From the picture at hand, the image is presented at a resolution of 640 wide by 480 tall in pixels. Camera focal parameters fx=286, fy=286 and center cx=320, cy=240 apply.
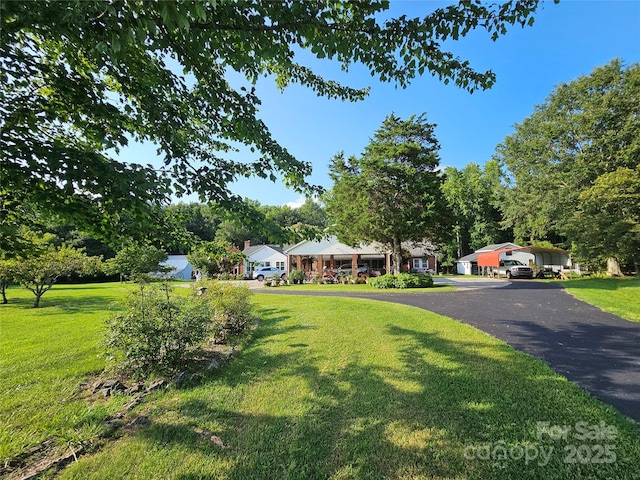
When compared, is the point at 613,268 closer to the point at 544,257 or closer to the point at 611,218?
the point at 544,257

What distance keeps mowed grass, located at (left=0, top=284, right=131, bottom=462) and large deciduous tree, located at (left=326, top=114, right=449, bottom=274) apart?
13.9 m

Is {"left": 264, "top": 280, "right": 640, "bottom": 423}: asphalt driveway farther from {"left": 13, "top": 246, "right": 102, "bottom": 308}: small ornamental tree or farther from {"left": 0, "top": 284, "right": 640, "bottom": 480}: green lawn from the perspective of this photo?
{"left": 13, "top": 246, "right": 102, "bottom": 308}: small ornamental tree

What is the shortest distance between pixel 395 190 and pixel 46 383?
18.3m

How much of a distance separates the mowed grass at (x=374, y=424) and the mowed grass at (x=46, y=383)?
71 cm

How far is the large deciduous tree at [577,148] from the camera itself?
20234 mm

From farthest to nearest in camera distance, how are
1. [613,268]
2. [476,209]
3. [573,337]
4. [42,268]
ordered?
[476,209], [613,268], [42,268], [573,337]

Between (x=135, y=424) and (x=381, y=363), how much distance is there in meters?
3.61

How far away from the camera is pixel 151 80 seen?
299 centimetres

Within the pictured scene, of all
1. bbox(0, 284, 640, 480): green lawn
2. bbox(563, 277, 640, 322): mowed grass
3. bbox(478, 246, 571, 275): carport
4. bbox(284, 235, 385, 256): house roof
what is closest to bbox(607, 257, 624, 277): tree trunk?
bbox(478, 246, 571, 275): carport

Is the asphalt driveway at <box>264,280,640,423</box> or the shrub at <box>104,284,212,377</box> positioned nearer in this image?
the asphalt driveway at <box>264,280,640,423</box>

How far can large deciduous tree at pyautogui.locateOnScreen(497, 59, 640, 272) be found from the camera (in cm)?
2023

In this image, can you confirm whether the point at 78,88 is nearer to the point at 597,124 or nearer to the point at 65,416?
the point at 65,416

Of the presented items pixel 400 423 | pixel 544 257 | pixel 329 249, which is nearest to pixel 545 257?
pixel 544 257

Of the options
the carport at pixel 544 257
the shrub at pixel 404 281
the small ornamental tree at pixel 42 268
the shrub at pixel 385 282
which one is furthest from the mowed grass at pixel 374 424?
the carport at pixel 544 257
